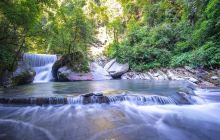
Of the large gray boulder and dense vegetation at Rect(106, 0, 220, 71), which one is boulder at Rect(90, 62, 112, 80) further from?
dense vegetation at Rect(106, 0, 220, 71)

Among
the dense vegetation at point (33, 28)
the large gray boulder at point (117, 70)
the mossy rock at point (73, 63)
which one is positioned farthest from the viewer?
the large gray boulder at point (117, 70)

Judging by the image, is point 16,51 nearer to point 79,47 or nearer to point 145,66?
point 79,47

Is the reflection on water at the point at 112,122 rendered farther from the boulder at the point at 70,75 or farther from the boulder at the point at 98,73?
the boulder at the point at 98,73

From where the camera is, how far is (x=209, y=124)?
5047mm

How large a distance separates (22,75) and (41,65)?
4432mm

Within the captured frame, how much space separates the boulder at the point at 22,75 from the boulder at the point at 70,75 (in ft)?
7.61

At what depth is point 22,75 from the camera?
477 inches

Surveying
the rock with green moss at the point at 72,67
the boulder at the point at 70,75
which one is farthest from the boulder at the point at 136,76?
the rock with green moss at the point at 72,67

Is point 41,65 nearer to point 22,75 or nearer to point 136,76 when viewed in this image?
point 22,75

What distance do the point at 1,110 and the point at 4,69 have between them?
193 inches

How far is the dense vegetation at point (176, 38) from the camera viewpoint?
12.4 m

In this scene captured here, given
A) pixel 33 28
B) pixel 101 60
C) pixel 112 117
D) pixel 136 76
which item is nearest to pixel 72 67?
pixel 136 76

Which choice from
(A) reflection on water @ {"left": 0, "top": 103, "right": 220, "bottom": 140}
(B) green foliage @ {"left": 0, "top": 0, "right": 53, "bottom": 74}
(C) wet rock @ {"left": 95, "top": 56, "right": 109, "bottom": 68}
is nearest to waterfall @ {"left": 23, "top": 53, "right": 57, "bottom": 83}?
(B) green foliage @ {"left": 0, "top": 0, "right": 53, "bottom": 74}

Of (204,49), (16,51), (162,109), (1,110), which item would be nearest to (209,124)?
(162,109)
